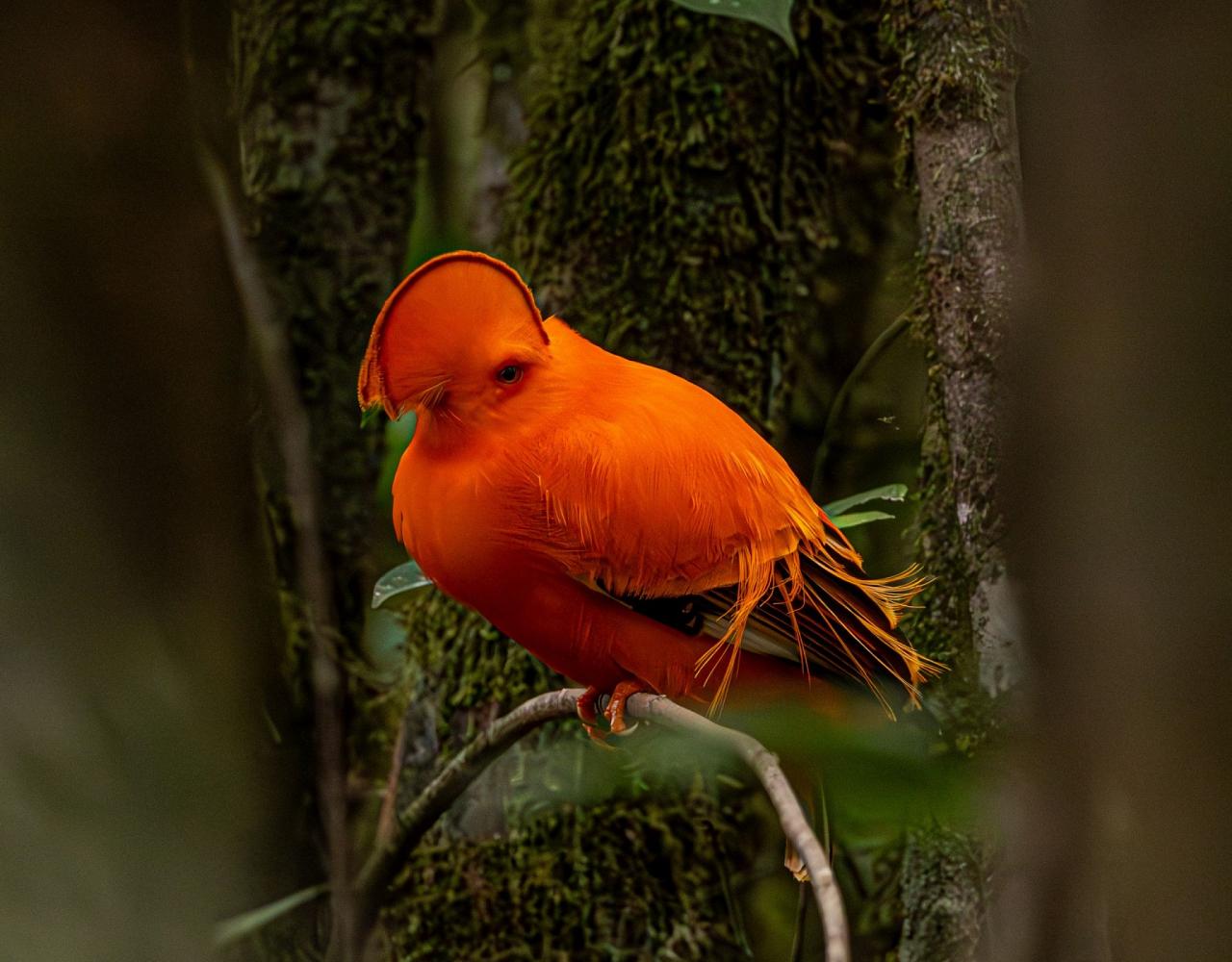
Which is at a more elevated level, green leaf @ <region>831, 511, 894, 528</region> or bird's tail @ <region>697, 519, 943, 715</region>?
bird's tail @ <region>697, 519, 943, 715</region>

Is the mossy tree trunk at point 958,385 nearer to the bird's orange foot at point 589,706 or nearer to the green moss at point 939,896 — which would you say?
the green moss at point 939,896

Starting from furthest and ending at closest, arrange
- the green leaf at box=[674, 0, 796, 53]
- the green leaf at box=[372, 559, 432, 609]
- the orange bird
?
1. the green leaf at box=[372, 559, 432, 609]
2. the green leaf at box=[674, 0, 796, 53]
3. the orange bird

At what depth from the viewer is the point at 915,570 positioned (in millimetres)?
1559

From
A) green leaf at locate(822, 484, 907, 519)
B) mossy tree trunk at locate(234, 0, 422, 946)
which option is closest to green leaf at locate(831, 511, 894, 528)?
green leaf at locate(822, 484, 907, 519)

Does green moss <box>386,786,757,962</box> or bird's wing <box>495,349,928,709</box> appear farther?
green moss <box>386,786,757,962</box>

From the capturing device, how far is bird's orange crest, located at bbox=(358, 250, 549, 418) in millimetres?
1096

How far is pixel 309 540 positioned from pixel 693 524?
107cm

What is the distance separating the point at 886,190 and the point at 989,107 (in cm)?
74

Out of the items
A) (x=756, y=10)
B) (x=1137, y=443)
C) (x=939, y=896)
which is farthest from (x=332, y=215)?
(x=1137, y=443)

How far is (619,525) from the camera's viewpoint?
49.8 inches

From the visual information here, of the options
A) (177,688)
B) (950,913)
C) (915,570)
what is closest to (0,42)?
(177,688)

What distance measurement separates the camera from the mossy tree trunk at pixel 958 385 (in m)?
1.37

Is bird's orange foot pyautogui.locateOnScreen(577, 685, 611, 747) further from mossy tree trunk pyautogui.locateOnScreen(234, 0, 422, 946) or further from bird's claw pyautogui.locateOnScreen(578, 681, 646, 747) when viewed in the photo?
mossy tree trunk pyautogui.locateOnScreen(234, 0, 422, 946)

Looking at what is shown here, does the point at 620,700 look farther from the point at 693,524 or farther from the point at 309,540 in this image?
the point at 309,540
